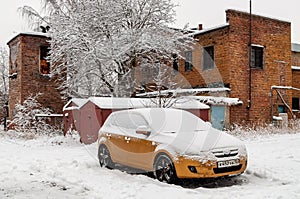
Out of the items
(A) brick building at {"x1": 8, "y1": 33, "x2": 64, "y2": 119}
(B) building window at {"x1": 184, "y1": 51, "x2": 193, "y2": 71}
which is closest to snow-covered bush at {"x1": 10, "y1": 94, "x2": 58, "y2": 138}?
(A) brick building at {"x1": 8, "y1": 33, "x2": 64, "y2": 119}

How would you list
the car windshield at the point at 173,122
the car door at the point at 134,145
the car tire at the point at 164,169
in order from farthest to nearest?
the car windshield at the point at 173,122
the car door at the point at 134,145
the car tire at the point at 164,169

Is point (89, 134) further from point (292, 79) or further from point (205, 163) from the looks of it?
point (292, 79)

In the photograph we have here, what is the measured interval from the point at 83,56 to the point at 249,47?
9.35 metres

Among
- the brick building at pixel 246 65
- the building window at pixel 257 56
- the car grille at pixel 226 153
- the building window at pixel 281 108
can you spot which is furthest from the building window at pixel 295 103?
the car grille at pixel 226 153

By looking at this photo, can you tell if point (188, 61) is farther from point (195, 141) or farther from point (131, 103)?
point (195, 141)

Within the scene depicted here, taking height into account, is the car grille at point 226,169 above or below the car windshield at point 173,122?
below

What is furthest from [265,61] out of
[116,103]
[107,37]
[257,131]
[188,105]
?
[116,103]

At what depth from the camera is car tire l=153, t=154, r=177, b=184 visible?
8047 mm

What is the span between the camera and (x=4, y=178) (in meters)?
8.57

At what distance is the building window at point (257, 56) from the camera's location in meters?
22.2

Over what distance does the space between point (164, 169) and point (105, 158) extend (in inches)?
102

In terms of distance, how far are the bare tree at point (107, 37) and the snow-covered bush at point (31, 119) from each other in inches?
150

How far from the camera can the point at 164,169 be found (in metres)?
8.26

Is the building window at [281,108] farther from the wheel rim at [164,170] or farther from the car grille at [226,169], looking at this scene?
the wheel rim at [164,170]
